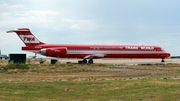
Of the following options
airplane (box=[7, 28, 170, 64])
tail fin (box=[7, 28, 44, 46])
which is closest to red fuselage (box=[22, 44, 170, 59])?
airplane (box=[7, 28, 170, 64])

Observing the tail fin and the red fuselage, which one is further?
the tail fin

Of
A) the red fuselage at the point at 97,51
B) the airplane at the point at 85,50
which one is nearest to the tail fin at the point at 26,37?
the airplane at the point at 85,50

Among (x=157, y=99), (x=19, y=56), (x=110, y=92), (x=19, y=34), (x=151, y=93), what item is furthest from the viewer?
(x=19, y=34)

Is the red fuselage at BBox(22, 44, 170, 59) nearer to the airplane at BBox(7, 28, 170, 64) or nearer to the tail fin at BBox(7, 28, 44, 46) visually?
the airplane at BBox(7, 28, 170, 64)

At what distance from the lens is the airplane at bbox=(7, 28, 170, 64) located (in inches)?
2180

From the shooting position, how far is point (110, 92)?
51.9 feet

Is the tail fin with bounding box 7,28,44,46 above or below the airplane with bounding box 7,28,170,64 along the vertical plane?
above

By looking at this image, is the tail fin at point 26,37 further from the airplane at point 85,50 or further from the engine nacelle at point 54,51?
the engine nacelle at point 54,51

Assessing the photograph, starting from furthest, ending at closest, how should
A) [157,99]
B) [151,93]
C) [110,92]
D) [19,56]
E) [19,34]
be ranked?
1. [19,34]
2. [19,56]
3. [110,92]
4. [151,93]
5. [157,99]

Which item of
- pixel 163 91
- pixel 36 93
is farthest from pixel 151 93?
pixel 36 93

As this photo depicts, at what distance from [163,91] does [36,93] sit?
6.21 metres

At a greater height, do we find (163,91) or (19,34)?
(19,34)

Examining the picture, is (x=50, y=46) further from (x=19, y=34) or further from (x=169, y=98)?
(x=169, y=98)

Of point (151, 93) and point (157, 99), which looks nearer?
point (157, 99)
